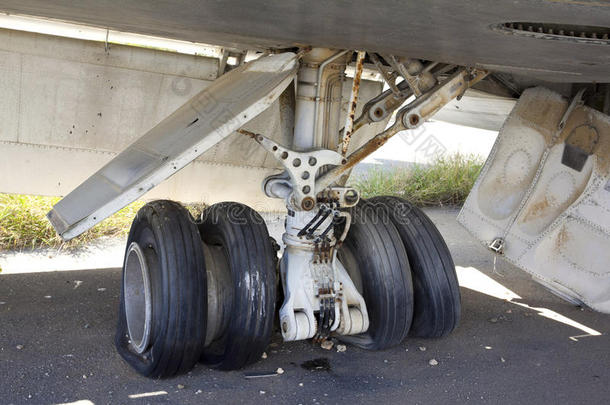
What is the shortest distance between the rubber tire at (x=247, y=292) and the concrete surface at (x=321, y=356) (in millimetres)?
129

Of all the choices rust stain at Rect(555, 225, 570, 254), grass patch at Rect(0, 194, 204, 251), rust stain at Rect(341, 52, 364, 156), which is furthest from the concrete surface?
rust stain at Rect(341, 52, 364, 156)

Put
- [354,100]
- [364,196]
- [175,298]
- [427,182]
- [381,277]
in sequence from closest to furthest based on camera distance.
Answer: [175,298] → [354,100] → [381,277] → [364,196] → [427,182]

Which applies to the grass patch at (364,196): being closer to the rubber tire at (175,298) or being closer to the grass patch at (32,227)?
the grass patch at (32,227)

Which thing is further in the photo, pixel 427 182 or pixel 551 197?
pixel 427 182

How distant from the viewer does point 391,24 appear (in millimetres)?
2379

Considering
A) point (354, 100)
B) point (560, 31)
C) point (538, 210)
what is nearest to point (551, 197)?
point (538, 210)

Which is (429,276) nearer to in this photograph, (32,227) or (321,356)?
(321,356)

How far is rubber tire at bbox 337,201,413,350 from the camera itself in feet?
11.4

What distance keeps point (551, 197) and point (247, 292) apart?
6.30 ft

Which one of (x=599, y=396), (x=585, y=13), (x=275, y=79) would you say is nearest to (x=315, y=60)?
(x=275, y=79)

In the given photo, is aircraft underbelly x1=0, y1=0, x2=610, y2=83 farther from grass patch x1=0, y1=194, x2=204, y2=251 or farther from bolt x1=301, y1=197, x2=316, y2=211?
grass patch x1=0, y1=194, x2=204, y2=251

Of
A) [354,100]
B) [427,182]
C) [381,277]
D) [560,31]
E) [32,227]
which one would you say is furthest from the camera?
[427,182]

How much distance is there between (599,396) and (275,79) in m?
2.14

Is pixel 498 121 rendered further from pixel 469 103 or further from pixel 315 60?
pixel 315 60
